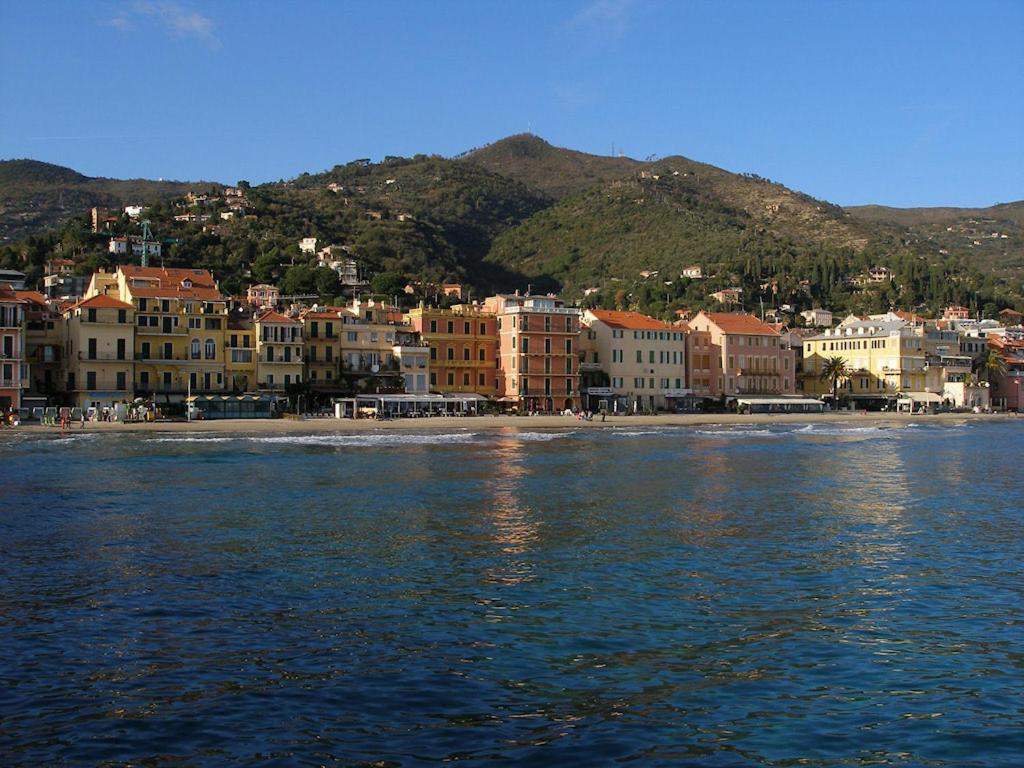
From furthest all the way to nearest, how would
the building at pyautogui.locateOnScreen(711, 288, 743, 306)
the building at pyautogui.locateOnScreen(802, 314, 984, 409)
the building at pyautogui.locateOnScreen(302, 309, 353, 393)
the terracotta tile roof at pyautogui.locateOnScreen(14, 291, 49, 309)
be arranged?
1. the building at pyautogui.locateOnScreen(711, 288, 743, 306)
2. the building at pyautogui.locateOnScreen(802, 314, 984, 409)
3. the building at pyautogui.locateOnScreen(302, 309, 353, 393)
4. the terracotta tile roof at pyautogui.locateOnScreen(14, 291, 49, 309)

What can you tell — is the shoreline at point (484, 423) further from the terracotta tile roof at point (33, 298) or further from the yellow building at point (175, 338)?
the terracotta tile roof at point (33, 298)

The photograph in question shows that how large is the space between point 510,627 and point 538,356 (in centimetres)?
6814

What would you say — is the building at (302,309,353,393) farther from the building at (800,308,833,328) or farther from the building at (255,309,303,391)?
the building at (800,308,833,328)

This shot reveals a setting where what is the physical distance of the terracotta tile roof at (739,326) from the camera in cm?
9556

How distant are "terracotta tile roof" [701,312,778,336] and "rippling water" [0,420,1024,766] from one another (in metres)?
64.0

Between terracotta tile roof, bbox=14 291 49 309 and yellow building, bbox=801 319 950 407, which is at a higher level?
terracotta tile roof, bbox=14 291 49 309

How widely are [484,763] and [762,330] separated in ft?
297

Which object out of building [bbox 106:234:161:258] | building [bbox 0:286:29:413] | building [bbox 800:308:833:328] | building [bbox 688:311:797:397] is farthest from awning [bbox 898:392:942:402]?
building [bbox 106:234:161:258]

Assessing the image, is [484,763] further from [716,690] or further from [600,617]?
[600,617]

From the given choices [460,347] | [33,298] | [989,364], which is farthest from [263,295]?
[989,364]

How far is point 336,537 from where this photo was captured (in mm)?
23266

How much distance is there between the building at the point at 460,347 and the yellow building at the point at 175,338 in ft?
52.1

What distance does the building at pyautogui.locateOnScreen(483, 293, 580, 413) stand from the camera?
82062 millimetres

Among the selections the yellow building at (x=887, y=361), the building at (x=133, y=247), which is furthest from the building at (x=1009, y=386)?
the building at (x=133, y=247)
